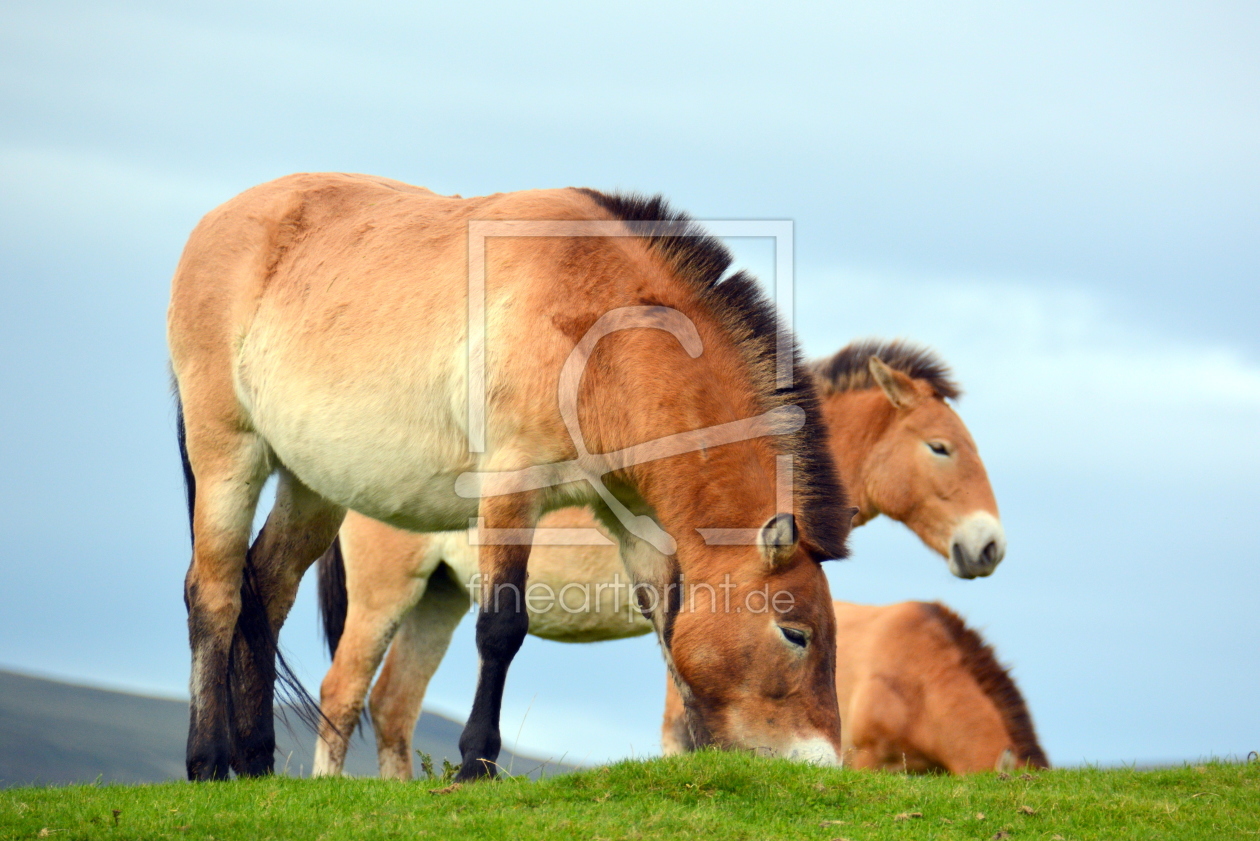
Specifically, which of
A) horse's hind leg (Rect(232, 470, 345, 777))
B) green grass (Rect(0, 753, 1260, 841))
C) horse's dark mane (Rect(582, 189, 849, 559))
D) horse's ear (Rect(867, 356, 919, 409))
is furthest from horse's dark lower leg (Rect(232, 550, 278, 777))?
horse's ear (Rect(867, 356, 919, 409))

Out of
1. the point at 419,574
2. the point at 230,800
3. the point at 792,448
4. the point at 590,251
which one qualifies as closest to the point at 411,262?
the point at 590,251

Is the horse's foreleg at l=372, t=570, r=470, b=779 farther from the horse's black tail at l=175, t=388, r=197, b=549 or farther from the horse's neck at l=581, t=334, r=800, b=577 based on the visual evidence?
the horse's neck at l=581, t=334, r=800, b=577

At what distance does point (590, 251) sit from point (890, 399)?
4.54 m

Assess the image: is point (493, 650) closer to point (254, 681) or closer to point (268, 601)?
point (254, 681)

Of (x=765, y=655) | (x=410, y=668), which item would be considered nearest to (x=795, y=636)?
(x=765, y=655)

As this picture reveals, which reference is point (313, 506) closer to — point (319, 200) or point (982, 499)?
point (319, 200)

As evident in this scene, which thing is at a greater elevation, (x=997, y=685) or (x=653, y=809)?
(x=997, y=685)

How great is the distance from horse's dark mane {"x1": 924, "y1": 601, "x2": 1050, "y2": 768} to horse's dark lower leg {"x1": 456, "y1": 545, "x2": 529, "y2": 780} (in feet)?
13.7

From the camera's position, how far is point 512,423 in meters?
6.11

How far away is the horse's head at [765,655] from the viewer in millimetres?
5785

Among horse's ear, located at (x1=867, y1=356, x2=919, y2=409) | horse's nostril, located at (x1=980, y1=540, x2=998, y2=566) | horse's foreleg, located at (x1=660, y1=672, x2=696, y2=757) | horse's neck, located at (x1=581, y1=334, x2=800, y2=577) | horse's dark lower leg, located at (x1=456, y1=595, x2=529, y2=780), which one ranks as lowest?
horse's foreleg, located at (x1=660, y1=672, x2=696, y2=757)

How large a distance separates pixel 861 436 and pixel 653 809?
18.6 ft

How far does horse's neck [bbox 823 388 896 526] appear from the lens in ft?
33.5

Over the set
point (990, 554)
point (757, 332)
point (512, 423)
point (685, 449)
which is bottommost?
point (990, 554)
